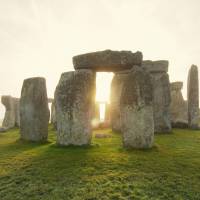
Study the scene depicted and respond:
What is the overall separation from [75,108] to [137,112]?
8.42ft

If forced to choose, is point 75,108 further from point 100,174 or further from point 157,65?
point 157,65

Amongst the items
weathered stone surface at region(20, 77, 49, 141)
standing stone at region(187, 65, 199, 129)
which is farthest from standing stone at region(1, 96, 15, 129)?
standing stone at region(187, 65, 199, 129)

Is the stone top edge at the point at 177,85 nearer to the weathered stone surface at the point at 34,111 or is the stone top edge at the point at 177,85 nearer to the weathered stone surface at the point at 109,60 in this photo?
the weathered stone surface at the point at 109,60

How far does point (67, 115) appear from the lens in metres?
10.7

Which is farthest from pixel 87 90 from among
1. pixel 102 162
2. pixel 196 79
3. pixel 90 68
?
pixel 196 79

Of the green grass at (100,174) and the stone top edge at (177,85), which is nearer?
the green grass at (100,174)

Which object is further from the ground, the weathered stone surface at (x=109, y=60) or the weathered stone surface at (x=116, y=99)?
the weathered stone surface at (x=109, y=60)

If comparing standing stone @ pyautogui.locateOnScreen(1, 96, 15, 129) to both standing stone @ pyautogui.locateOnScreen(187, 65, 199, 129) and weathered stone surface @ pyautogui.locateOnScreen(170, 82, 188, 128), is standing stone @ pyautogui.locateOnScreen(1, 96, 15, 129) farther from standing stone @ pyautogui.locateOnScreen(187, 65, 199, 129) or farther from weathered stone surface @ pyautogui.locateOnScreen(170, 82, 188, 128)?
standing stone @ pyautogui.locateOnScreen(187, 65, 199, 129)

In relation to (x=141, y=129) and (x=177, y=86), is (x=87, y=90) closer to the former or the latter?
Answer: (x=141, y=129)

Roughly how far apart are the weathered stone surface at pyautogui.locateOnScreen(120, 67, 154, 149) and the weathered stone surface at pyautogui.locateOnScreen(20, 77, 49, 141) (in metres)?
4.27

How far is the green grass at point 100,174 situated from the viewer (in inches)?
252

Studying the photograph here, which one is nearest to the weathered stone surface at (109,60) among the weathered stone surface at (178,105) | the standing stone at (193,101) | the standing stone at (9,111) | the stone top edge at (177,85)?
the standing stone at (193,101)

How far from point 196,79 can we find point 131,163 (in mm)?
12136

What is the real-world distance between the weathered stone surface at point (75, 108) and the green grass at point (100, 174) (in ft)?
2.06
